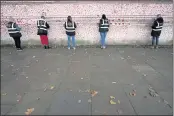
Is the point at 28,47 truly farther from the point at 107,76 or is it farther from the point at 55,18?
the point at 107,76

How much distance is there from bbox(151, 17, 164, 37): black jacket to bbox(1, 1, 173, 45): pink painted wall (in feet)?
2.03

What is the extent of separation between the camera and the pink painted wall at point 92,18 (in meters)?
10.1

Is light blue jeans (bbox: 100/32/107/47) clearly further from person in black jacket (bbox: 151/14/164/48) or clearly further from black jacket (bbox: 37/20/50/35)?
black jacket (bbox: 37/20/50/35)

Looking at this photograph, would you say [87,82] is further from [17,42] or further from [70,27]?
[17,42]

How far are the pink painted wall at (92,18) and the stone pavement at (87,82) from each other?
141 centimetres

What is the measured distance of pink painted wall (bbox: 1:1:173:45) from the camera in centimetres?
1012

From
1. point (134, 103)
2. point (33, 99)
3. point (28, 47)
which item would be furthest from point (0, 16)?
point (134, 103)

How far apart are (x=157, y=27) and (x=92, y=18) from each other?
3.41m

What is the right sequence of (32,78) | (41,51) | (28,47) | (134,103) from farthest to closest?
(28,47) → (41,51) → (32,78) → (134,103)

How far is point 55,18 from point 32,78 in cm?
484

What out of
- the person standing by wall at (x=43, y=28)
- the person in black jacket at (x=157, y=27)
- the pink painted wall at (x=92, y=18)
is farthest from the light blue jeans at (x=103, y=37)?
the person standing by wall at (x=43, y=28)

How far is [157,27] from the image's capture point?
32.0 feet

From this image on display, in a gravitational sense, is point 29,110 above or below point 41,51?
below

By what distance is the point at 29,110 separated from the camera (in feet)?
14.6
